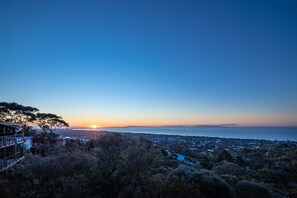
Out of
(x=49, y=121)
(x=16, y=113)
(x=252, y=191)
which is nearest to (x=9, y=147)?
(x=16, y=113)

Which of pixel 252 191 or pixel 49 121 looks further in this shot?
pixel 49 121

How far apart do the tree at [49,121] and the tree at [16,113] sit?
1.29 metres

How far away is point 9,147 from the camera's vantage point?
79.8 ft

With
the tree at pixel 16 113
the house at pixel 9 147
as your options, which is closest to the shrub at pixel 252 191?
the house at pixel 9 147

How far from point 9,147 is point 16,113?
17.0m

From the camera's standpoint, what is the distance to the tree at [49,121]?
42556mm

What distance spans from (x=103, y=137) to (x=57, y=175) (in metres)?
3.63

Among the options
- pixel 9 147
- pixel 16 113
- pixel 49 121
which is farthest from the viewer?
pixel 49 121

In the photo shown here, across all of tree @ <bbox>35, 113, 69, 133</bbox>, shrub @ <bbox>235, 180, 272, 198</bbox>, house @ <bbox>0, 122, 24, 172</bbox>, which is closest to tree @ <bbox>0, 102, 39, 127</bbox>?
tree @ <bbox>35, 113, 69, 133</bbox>

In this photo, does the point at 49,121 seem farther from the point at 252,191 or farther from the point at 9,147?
the point at 252,191

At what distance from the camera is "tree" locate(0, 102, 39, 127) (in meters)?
37.4

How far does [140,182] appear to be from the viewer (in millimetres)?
13555

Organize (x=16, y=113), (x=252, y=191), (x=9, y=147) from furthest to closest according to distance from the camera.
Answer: (x=16, y=113) < (x=9, y=147) < (x=252, y=191)

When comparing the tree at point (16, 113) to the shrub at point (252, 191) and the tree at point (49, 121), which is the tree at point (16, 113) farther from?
the shrub at point (252, 191)
